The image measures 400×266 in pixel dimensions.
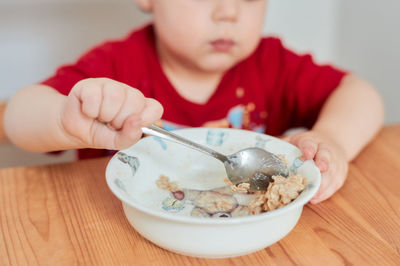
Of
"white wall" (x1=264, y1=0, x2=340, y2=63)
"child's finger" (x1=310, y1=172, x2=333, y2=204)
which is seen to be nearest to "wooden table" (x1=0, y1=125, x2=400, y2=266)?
"child's finger" (x1=310, y1=172, x2=333, y2=204)

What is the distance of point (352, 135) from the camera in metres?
0.74

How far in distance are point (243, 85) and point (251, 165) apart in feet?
1.24

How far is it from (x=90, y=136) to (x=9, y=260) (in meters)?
0.15

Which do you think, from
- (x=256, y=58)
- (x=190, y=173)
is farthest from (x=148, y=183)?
(x=256, y=58)

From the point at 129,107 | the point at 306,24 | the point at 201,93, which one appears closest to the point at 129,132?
the point at 129,107

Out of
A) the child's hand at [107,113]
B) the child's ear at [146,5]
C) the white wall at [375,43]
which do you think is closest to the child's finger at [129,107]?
the child's hand at [107,113]

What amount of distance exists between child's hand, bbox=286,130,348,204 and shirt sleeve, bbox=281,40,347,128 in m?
0.23

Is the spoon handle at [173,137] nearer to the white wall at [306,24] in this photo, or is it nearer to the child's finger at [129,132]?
the child's finger at [129,132]

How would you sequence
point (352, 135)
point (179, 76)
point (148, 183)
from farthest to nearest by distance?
point (179, 76) → point (352, 135) → point (148, 183)

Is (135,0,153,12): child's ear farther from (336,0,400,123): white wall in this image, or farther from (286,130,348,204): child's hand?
(336,0,400,123): white wall

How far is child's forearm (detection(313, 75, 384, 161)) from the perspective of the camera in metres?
0.73

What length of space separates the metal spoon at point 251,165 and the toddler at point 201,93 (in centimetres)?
4

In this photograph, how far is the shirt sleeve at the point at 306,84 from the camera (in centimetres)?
90

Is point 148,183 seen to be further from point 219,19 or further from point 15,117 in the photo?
point 219,19
